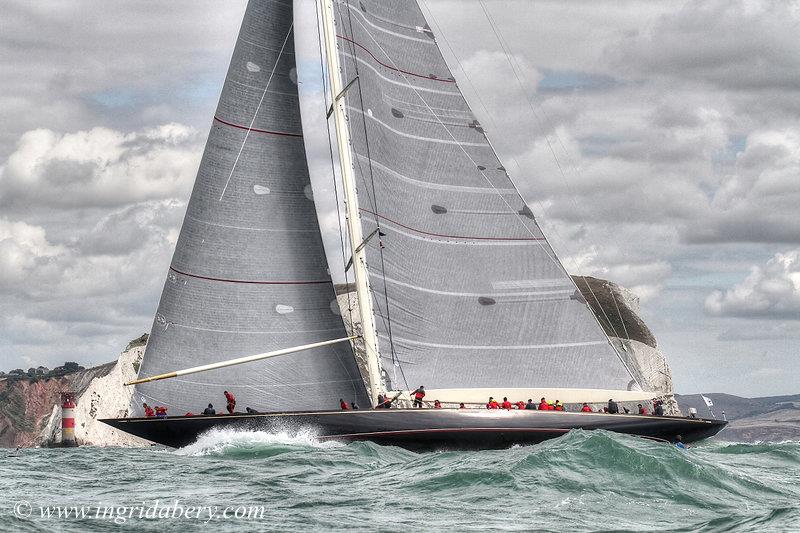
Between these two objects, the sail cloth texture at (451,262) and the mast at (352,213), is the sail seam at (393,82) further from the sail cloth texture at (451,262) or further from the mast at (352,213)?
the mast at (352,213)

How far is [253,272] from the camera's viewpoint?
29719mm

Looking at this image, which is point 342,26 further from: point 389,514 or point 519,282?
point 389,514

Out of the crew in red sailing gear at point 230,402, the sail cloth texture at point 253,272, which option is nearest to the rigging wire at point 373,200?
the sail cloth texture at point 253,272

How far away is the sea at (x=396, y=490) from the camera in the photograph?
16.3 meters

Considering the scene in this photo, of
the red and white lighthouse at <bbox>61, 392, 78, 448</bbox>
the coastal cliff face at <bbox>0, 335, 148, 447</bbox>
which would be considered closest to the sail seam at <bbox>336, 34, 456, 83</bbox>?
the red and white lighthouse at <bbox>61, 392, 78, 448</bbox>

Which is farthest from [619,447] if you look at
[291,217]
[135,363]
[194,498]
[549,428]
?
[135,363]

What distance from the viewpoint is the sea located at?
53.4 feet

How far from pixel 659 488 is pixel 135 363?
2858 inches

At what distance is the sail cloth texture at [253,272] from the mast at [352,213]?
1449mm

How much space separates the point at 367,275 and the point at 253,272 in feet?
10.3

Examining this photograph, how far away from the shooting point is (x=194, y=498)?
18438 millimetres

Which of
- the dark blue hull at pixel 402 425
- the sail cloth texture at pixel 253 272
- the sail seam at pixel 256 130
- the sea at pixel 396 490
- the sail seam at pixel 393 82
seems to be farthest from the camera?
the sail seam at pixel 393 82

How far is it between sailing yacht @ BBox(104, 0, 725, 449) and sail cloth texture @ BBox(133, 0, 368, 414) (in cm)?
4

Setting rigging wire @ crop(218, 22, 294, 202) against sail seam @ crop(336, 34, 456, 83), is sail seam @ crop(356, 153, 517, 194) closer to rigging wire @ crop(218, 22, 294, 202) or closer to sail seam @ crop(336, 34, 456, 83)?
sail seam @ crop(336, 34, 456, 83)
